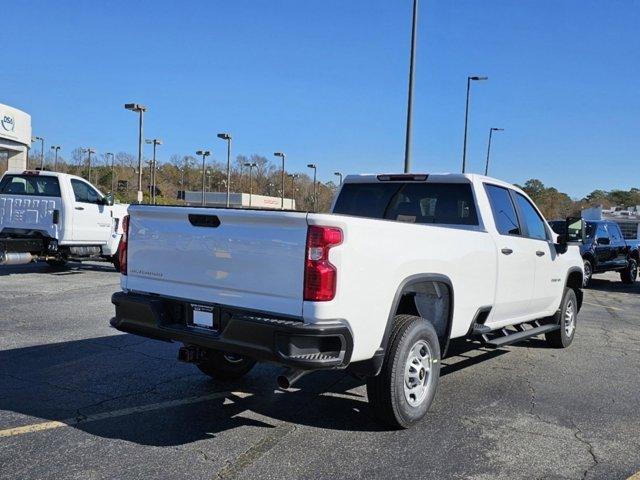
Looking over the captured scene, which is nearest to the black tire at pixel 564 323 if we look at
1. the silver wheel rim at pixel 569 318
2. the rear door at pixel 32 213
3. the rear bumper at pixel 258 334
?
the silver wheel rim at pixel 569 318

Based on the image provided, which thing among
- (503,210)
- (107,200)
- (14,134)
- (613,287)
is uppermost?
(14,134)

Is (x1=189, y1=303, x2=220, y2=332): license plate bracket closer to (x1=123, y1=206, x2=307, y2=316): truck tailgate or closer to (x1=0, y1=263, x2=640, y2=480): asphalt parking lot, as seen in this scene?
(x1=123, y1=206, x2=307, y2=316): truck tailgate

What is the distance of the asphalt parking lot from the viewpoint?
3.82m

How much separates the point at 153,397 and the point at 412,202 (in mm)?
3179

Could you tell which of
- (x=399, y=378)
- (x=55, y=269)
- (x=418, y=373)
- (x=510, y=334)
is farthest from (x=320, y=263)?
(x=55, y=269)

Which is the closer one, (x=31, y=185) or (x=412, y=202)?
(x=412, y=202)

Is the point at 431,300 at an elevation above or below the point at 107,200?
below

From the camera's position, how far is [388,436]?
4.39m

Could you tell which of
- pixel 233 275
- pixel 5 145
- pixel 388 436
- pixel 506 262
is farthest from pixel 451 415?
pixel 5 145

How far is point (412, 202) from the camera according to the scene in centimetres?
625

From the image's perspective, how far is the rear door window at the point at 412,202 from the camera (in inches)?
236

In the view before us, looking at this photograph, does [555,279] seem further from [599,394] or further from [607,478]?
[607,478]

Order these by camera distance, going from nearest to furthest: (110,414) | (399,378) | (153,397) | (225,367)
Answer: (399,378)
(110,414)
(153,397)
(225,367)

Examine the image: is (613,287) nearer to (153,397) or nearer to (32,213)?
(32,213)
